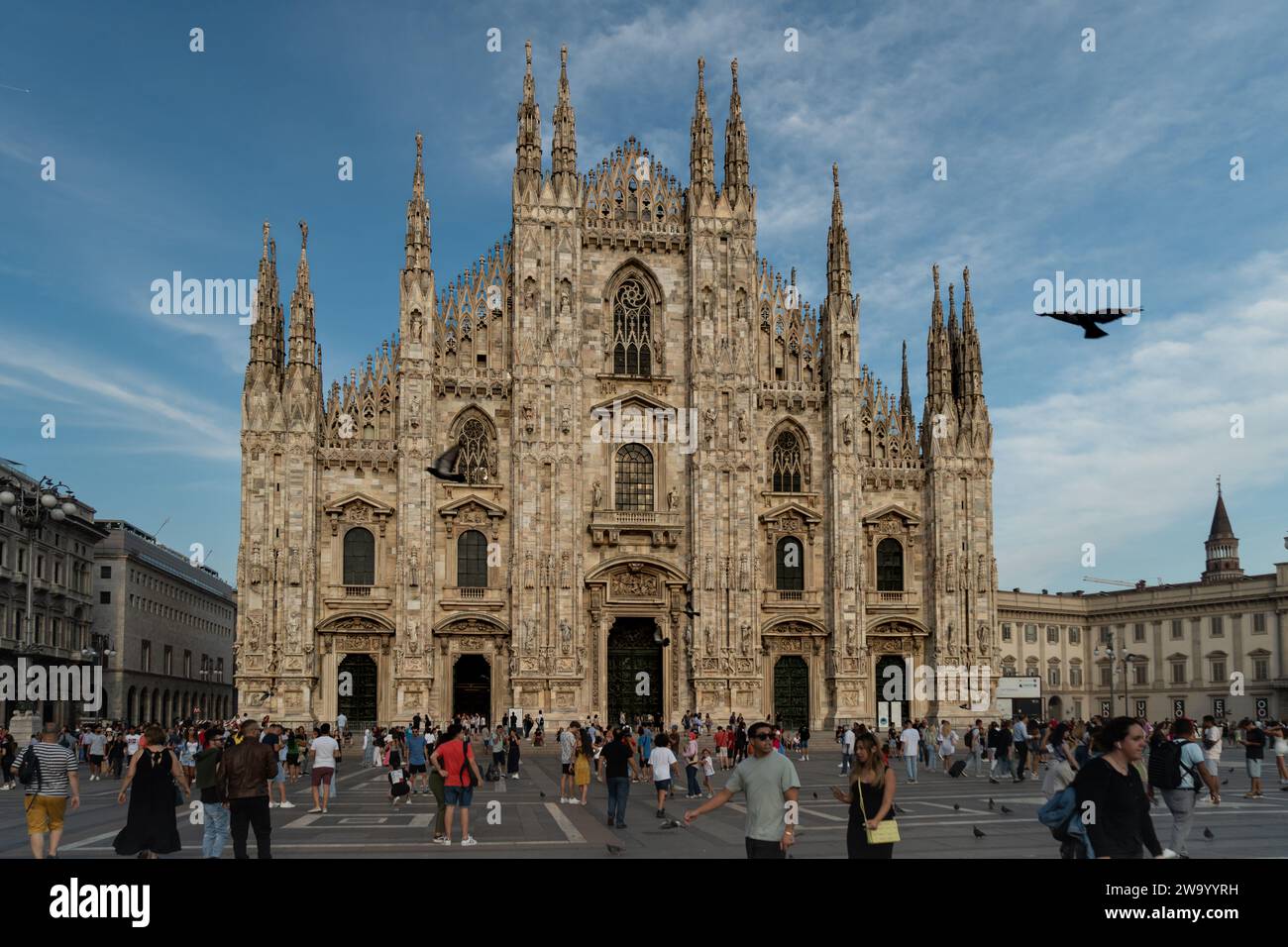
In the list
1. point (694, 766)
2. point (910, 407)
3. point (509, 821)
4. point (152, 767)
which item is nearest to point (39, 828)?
point (152, 767)

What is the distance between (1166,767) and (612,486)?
3838 cm

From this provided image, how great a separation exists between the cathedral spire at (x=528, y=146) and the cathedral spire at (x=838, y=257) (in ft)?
42.0

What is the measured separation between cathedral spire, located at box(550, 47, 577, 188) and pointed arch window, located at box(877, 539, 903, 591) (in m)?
20.2

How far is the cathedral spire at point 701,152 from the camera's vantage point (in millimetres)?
53875

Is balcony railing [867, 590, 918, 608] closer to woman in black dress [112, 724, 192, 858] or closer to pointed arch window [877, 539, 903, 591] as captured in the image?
pointed arch window [877, 539, 903, 591]

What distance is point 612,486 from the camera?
52344 millimetres

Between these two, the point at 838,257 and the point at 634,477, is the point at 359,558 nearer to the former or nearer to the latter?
the point at 634,477

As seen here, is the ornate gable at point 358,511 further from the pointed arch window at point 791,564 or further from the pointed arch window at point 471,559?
the pointed arch window at point 791,564

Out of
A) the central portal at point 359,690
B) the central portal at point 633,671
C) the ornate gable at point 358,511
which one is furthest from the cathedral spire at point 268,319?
the central portal at point 633,671

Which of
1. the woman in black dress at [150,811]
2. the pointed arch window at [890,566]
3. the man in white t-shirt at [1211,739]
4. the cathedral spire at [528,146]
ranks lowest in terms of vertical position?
the man in white t-shirt at [1211,739]

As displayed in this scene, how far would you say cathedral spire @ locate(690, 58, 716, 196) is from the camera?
177 ft
